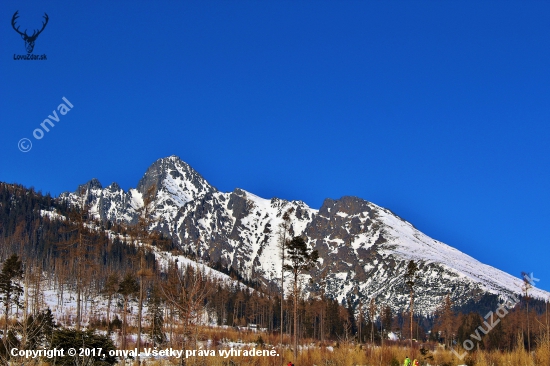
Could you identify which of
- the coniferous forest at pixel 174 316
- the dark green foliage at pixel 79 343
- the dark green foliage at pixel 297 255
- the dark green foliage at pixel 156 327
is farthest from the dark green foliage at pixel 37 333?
the dark green foliage at pixel 297 255

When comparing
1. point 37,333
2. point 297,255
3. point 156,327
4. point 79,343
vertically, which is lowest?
point 156,327

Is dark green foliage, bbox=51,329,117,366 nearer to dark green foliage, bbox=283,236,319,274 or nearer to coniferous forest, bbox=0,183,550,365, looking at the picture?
coniferous forest, bbox=0,183,550,365

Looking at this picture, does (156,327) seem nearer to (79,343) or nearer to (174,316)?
(79,343)

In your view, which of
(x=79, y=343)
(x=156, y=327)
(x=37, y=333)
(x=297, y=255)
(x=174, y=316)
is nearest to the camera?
(x=37, y=333)

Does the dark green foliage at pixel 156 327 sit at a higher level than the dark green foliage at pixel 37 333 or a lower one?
lower

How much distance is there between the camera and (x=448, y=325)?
70562 millimetres

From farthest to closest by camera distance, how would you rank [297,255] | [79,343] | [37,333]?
1. [297,255]
2. [79,343]
3. [37,333]

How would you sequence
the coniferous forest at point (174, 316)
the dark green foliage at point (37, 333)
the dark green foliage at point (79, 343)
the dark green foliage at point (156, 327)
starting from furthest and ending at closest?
the dark green foliage at point (156, 327) → the coniferous forest at point (174, 316) → the dark green foliage at point (79, 343) → the dark green foliage at point (37, 333)

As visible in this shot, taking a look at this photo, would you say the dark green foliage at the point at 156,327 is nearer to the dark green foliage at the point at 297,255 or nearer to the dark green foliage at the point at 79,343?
the dark green foliage at the point at 297,255

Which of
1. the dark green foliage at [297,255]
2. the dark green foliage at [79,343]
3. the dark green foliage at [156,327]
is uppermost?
the dark green foliage at [297,255]

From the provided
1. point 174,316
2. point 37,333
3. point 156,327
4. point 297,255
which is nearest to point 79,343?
point 37,333

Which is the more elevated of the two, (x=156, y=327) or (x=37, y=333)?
(x=37, y=333)

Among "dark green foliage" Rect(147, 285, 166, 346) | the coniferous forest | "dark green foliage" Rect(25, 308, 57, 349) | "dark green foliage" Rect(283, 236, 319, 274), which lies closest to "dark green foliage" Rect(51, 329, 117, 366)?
the coniferous forest

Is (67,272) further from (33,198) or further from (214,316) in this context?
(33,198)
